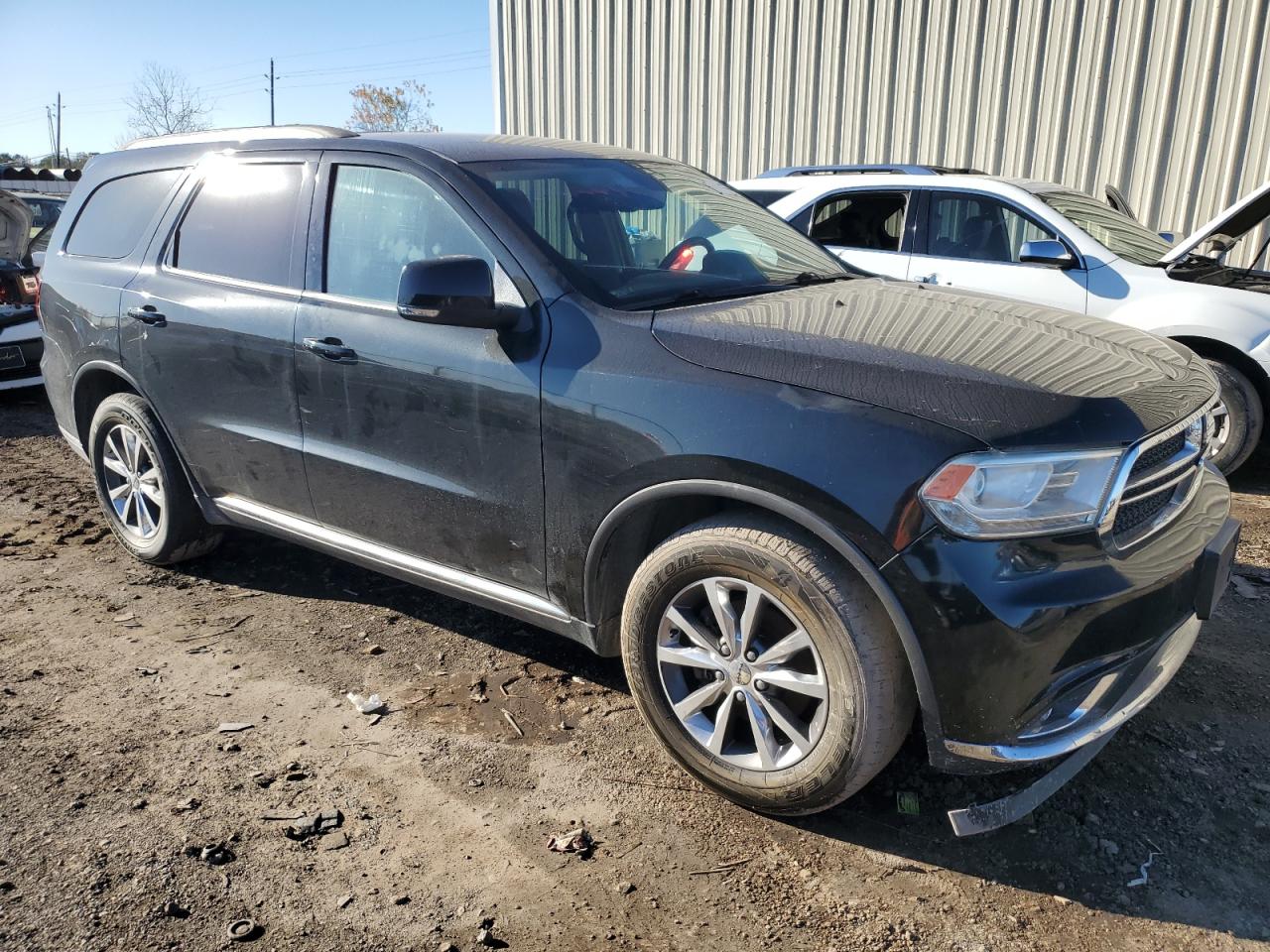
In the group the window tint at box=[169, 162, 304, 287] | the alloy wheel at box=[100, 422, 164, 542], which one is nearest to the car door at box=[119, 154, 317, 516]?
the window tint at box=[169, 162, 304, 287]

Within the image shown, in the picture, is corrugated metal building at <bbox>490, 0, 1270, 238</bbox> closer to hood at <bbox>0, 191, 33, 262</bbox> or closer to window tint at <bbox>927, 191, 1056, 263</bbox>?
window tint at <bbox>927, 191, 1056, 263</bbox>

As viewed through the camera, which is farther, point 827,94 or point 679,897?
point 827,94

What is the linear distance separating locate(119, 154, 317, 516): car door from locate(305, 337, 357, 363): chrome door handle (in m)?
0.13

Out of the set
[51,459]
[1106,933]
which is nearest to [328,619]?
[1106,933]

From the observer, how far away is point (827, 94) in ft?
36.8

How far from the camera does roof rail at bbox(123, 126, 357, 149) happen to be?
3701mm

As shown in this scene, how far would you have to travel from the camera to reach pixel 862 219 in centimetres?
677

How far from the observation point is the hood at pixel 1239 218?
17.2 ft

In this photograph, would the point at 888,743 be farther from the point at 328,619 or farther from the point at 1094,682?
the point at 328,619

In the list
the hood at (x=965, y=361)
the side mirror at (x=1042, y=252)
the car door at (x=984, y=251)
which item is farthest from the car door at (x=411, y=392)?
the car door at (x=984, y=251)

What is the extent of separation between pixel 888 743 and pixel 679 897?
63 centimetres

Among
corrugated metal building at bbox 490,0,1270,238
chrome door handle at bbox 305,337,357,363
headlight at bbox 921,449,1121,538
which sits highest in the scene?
corrugated metal building at bbox 490,0,1270,238

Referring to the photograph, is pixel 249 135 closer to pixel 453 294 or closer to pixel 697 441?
pixel 453 294

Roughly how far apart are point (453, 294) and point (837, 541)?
51.0 inches
